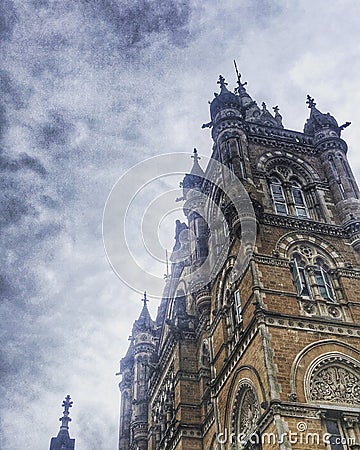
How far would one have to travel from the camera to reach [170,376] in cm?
2964

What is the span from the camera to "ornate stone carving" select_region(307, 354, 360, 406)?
1856cm

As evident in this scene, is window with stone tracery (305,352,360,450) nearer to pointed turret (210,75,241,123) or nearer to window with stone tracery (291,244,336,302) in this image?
window with stone tracery (291,244,336,302)

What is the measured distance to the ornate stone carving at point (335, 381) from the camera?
18562 mm

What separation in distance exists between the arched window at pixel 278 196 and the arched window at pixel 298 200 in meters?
0.55

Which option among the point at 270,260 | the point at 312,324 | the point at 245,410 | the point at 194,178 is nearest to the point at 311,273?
the point at 270,260

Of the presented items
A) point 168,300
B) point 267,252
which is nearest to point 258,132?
point 267,252

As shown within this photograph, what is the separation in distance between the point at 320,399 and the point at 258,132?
15.2 meters

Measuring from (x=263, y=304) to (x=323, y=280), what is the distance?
3.57 metres

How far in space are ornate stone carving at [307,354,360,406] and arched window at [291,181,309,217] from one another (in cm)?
831

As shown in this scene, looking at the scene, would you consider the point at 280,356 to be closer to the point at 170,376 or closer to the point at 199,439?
the point at 199,439

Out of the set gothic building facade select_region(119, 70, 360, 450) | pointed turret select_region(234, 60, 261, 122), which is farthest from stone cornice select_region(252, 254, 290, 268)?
pointed turret select_region(234, 60, 261, 122)

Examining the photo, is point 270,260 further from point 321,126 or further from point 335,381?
point 321,126

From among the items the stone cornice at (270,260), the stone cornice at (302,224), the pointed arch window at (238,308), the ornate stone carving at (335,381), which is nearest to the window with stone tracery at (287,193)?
the stone cornice at (302,224)

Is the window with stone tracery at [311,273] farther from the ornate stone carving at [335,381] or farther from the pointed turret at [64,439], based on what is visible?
the pointed turret at [64,439]
